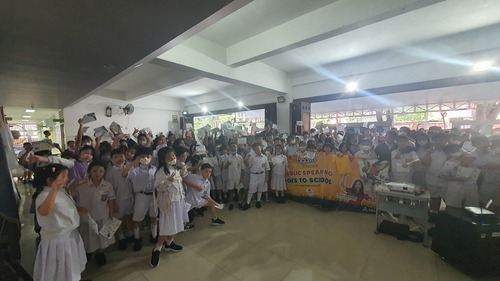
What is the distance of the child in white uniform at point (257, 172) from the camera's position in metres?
4.25

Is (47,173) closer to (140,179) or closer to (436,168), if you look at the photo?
(140,179)

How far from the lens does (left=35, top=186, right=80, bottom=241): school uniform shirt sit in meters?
1.70

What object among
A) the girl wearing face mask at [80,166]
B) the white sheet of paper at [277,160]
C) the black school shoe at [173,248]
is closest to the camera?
the girl wearing face mask at [80,166]

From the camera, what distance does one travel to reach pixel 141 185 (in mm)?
2783

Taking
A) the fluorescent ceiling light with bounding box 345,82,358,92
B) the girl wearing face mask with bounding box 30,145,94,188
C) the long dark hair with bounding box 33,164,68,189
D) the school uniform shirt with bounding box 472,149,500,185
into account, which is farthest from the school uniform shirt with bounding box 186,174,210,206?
the fluorescent ceiling light with bounding box 345,82,358,92

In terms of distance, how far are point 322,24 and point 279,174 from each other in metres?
3.05

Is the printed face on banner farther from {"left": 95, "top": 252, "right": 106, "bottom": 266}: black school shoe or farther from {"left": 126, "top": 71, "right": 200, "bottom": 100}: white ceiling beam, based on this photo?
{"left": 126, "top": 71, "right": 200, "bottom": 100}: white ceiling beam

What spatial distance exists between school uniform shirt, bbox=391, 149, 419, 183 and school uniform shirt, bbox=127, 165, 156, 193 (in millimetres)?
4151

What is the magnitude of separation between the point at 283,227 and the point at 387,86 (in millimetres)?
5125

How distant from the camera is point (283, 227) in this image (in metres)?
3.35

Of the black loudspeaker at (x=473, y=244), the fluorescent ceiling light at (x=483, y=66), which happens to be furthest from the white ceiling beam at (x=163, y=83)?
the fluorescent ceiling light at (x=483, y=66)

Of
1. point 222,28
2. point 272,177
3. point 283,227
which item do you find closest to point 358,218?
point 283,227

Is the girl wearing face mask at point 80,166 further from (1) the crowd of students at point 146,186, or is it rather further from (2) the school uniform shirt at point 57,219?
(2) the school uniform shirt at point 57,219

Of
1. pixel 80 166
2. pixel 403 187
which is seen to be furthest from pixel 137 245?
pixel 403 187
